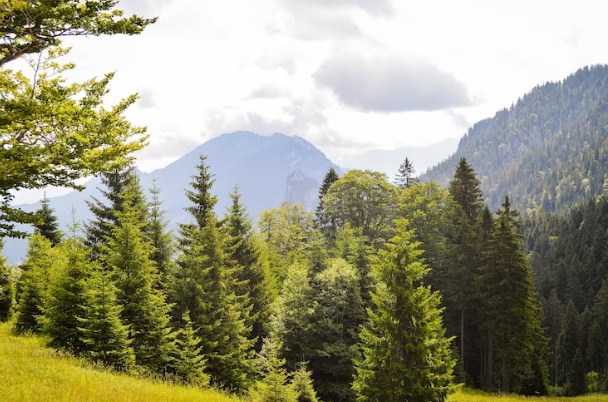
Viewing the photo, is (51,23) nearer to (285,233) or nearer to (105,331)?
(105,331)

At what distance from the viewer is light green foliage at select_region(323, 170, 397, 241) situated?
5475cm

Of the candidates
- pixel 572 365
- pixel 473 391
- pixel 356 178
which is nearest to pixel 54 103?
pixel 473 391

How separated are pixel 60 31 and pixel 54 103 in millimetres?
1817

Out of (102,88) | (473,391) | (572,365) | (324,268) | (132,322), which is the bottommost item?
(572,365)

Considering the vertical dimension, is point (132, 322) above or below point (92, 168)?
below

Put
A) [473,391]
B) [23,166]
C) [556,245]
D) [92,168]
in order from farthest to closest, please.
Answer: [556,245] → [473,391] → [92,168] → [23,166]

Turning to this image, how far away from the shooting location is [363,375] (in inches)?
830

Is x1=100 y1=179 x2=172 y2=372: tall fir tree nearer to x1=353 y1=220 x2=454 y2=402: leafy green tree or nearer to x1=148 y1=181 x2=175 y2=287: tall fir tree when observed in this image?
x1=353 y1=220 x2=454 y2=402: leafy green tree

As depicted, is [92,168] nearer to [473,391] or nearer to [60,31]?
[60,31]

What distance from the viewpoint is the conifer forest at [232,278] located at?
1089cm

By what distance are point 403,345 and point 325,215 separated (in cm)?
3774

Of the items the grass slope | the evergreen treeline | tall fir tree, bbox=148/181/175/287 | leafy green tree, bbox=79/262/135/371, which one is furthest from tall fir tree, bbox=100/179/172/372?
tall fir tree, bbox=148/181/175/287

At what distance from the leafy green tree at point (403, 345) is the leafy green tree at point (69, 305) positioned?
13.6 m

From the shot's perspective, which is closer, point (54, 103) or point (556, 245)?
point (54, 103)
